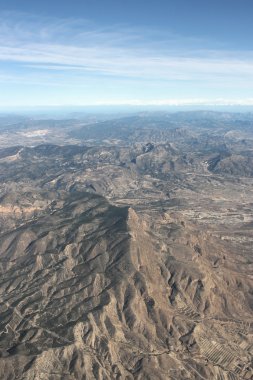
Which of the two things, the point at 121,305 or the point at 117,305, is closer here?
the point at 117,305

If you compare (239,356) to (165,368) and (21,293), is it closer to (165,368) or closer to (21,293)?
(165,368)

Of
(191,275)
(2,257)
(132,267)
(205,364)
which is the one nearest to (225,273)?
(191,275)

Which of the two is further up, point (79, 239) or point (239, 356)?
point (79, 239)

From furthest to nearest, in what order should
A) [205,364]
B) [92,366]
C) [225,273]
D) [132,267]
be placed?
[225,273] < [132,267] < [205,364] < [92,366]

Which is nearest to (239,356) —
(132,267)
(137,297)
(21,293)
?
(137,297)

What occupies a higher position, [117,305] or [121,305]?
[117,305]

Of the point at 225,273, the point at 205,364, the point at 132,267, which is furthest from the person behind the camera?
the point at 225,273

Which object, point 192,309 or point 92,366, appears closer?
point 92,366
